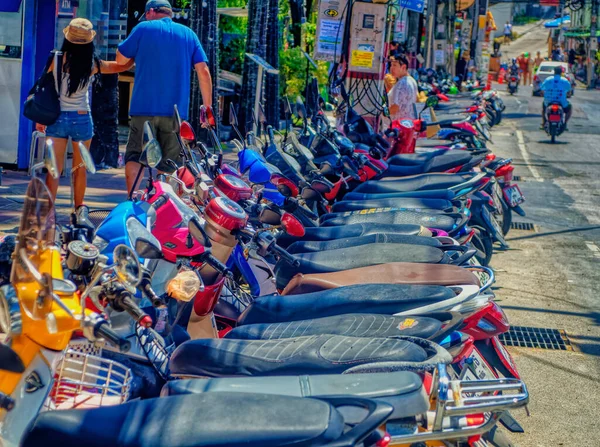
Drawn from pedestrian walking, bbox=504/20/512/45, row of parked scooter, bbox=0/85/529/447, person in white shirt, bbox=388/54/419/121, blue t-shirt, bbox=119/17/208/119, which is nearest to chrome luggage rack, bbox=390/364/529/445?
row of parked scooter, bbox=0/85/529/447

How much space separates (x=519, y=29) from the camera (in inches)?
3504

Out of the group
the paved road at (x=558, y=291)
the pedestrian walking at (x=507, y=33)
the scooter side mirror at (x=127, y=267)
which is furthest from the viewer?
the pedestrian walking at (x=507, y=33)

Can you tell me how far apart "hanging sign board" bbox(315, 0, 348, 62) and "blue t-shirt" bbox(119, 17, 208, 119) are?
427cm

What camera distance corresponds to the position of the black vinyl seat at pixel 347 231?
17.3ft

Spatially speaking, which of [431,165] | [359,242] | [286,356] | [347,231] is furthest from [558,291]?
[286,356]

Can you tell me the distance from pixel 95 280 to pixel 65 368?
1.81ft

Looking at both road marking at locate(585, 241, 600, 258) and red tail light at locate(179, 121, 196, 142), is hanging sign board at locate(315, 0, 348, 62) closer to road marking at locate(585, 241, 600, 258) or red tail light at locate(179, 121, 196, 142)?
road marking at locate(585, 241, 600, 258)

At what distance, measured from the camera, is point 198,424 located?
2.42 meters

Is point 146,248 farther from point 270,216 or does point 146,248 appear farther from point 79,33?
point 79,33

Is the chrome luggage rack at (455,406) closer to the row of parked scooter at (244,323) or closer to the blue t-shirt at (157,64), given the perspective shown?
the row of parked scooter at (244,323)

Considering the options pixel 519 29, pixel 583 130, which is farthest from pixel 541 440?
pixel 519 29

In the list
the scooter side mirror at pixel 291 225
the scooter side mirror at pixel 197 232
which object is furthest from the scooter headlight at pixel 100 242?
the scooter side mirror at pixel 291 225

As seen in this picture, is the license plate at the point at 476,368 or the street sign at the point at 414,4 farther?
the street sign at the point at 414,4

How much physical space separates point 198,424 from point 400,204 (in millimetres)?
4054
